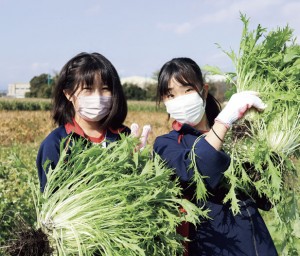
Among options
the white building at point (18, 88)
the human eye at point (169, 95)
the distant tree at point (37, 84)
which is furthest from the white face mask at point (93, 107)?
the white building at point (18, 88)

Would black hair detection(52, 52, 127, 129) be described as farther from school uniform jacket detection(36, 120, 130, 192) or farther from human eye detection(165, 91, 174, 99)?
human eye detection(165, 91, 174, 99)

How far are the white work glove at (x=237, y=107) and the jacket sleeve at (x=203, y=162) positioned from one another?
15 centimetres

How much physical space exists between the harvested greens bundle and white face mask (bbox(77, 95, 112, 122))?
1.69 feet

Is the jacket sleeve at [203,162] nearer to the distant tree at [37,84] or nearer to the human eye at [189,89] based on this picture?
the human eye at [189,89]

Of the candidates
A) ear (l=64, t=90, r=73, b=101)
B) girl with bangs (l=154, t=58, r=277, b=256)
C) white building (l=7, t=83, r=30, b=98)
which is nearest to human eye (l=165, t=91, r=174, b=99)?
girl with bangs (l=154, t=58, r=277, b=256)

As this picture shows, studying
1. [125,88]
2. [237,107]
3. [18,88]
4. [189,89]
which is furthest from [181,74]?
[18,88]

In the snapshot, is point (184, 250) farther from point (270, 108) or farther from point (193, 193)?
point (270, 108)

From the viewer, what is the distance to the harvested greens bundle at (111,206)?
2090 mm

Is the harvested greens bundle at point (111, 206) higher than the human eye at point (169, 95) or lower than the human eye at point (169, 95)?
lower

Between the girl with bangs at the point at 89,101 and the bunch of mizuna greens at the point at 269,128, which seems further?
the girl with bangs at the point at 89,101

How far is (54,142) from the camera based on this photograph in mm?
2641

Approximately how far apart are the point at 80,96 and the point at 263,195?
1197 millimetres

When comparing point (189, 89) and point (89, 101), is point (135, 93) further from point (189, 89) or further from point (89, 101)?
point (189, 89)

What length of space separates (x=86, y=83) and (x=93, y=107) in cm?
15
